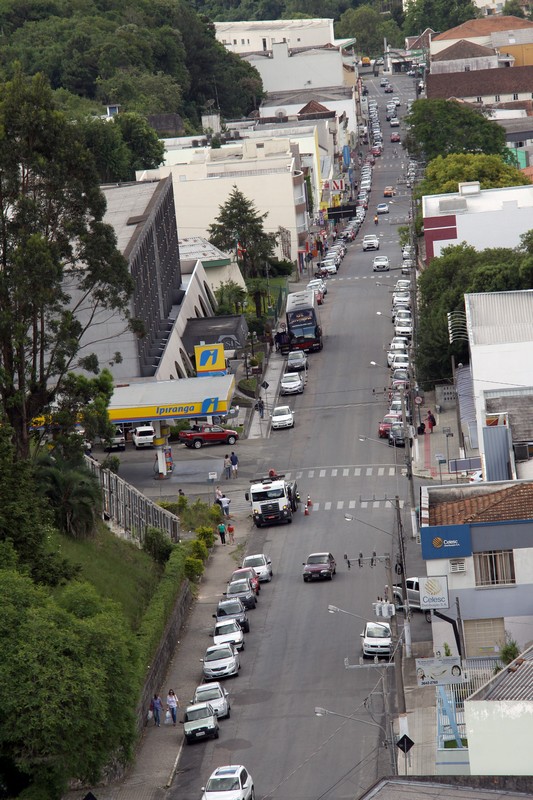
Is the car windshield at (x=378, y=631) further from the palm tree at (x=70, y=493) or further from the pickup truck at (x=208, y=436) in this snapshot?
the pickup truck at (x=208, y=436)

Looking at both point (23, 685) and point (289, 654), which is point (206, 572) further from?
point (23, 685)

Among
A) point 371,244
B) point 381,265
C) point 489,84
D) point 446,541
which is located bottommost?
point 371,244

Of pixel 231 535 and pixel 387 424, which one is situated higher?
pixel 231 535

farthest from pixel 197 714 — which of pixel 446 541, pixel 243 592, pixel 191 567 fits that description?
pixel 191 567

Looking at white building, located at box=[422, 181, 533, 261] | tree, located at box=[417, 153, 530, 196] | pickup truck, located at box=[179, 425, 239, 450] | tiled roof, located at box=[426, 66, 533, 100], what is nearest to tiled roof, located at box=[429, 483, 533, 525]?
pickup truck, located at box=[179, 425, 239, 450]

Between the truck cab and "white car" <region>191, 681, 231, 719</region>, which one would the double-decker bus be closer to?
the truck cab

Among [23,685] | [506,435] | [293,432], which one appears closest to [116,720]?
[23,685]

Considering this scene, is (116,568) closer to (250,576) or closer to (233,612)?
(233,612)
